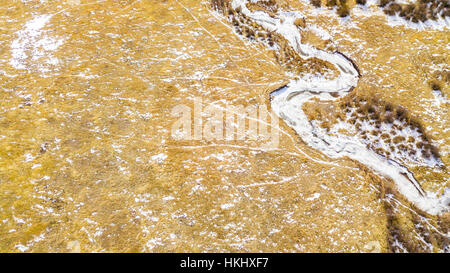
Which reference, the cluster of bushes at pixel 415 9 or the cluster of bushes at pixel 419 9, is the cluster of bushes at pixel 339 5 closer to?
the cluster of bushes at pixel 415 9

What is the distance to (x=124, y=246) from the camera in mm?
11500

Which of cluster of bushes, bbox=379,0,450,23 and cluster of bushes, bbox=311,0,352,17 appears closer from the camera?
cluster of bushes, bbox=379,0,450,23

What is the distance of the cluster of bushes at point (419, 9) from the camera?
2058 centimetres

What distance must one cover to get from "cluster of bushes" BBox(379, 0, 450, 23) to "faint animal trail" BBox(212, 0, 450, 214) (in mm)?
6323

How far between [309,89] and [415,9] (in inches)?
448

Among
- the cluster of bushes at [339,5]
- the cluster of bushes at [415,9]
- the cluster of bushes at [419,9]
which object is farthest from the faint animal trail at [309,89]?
the cluster of bushes at [419,9]

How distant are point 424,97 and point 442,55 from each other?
13.9 ft

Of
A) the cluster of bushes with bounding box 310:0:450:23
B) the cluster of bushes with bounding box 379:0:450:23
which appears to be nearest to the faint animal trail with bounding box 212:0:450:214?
the cluster of bushes with bounding box 310:0:450:23

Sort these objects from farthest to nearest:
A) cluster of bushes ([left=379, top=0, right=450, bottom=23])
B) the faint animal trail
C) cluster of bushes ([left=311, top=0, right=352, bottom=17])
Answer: cluster of bushes ([left=311, top=0, right=352, bottom=17])
cluster of bushes ([left=379, top=0, right=450, bottom=23])
the faint animal trail

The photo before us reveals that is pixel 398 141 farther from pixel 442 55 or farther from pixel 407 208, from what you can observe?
pixel 442 55

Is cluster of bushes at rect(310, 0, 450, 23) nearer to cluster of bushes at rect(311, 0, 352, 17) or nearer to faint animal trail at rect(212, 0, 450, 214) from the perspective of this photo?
cluster of bushes at rect(311, 0, 352, 17)

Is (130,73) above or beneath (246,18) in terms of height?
beneath

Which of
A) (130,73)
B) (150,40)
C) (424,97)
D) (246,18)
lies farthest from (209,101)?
(424,97)

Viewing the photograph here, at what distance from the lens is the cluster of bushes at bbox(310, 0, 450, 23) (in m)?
20.6
